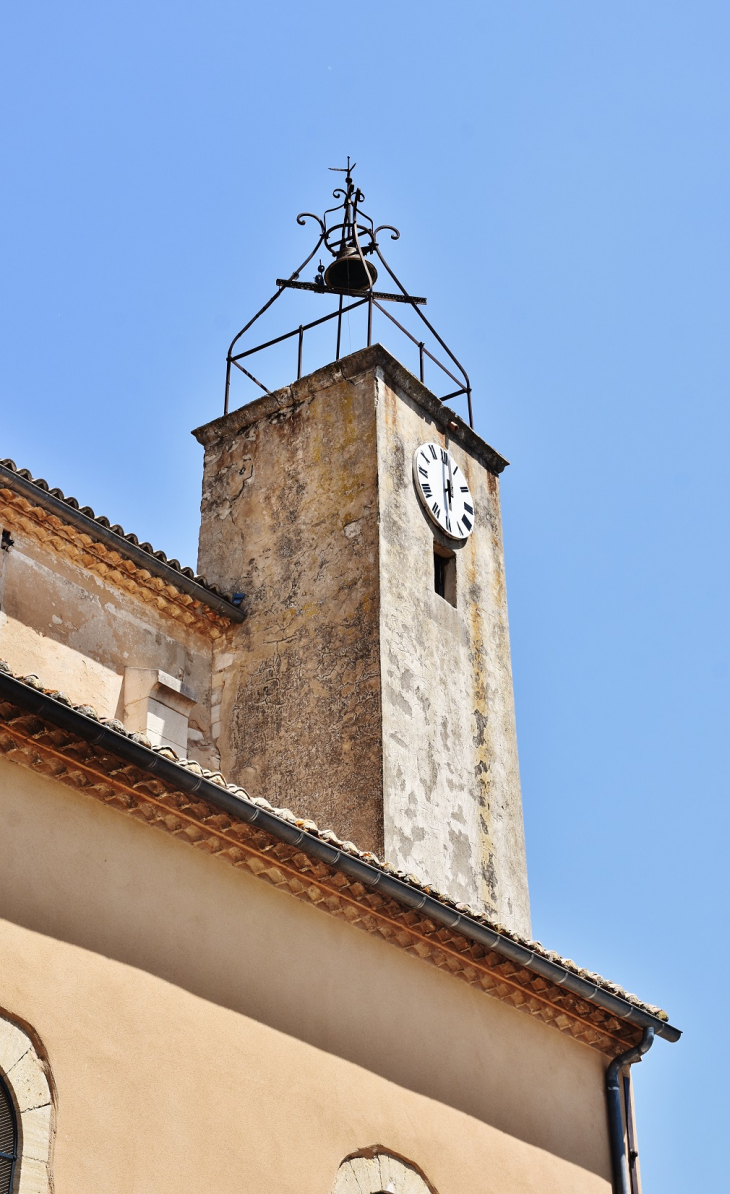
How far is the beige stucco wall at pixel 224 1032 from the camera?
6.91 m

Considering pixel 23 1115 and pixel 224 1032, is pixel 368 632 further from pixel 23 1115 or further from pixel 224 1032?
pixel 23 1115

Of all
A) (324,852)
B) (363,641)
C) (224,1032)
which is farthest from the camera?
(363,641)

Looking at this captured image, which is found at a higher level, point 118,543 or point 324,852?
point 118,543

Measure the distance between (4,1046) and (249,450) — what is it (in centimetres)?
936

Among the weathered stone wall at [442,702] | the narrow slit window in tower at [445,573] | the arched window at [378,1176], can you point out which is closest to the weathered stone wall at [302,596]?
the weathered stone wall at [442,702]

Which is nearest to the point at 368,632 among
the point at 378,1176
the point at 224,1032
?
the point at 378,1176

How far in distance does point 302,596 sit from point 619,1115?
5.68 meters

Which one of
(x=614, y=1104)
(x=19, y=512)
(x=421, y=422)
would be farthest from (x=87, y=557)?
(x=614, y=1104)

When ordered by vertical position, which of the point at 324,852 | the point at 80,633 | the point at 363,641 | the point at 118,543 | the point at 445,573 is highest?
the point at 445,573

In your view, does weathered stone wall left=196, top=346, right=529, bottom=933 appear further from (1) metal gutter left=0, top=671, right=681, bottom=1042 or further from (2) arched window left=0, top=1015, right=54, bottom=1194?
(2) arched window left=0, top=1015, right=54, bottom=1194

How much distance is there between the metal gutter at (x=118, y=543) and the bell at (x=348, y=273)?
4337 millimetres

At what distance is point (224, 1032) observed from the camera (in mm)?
7637

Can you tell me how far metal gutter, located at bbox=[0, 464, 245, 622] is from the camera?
11648 mm

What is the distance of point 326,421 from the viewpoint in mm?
14664
